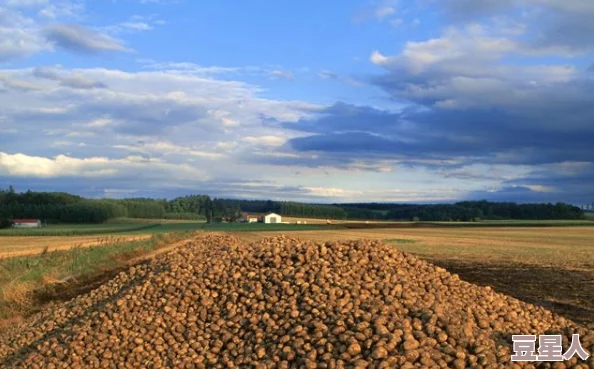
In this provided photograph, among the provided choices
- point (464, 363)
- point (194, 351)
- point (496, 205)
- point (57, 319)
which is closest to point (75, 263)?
point (57, 319)

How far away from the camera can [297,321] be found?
7789 millimetres

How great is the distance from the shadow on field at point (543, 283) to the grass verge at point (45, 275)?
12.3 metres

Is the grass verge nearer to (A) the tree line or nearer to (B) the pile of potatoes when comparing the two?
(B) the pile of potatoes

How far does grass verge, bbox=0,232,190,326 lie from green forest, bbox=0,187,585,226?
217 ft

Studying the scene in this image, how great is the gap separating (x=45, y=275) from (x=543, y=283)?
1544 cm

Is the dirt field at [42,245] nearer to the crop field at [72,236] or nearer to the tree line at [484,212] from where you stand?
the crop field at [72,236]

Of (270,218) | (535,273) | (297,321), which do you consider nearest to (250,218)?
(270,218)

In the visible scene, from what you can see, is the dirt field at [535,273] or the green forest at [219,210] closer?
the dirt field at [535,273]

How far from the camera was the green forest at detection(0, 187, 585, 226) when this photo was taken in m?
92.4

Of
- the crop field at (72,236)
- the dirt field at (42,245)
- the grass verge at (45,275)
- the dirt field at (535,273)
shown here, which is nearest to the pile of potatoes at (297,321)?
the grass verge at (45,275)

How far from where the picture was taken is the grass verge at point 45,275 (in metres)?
15.6

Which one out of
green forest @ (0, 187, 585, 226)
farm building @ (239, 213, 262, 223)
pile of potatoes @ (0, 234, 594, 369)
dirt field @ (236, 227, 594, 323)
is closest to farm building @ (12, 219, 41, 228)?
green forest @ (0, 187, 585, 226)

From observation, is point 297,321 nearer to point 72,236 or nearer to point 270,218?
point 72,236

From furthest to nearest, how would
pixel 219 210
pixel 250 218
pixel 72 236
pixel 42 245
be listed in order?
pixel 219 210, pixel 250 218, pixel 72 236, pixel 42 245
